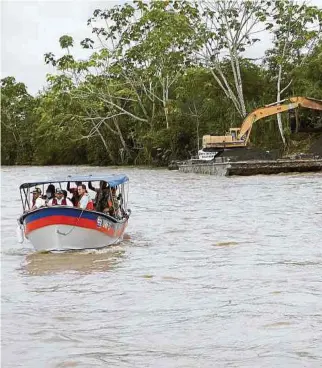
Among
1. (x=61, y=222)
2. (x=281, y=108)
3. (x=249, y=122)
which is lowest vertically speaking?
(x=61, y=222)

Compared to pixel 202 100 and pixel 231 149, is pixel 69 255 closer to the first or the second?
pixel 231 149

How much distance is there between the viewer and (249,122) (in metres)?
43.0

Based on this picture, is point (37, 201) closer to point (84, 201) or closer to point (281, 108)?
point (84, 201)

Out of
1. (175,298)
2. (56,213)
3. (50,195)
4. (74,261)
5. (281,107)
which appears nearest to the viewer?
(175,298)

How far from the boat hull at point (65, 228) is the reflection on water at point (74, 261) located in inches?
7.6

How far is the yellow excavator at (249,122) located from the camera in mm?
42894

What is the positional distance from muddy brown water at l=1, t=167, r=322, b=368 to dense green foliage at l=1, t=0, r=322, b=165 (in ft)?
99.9

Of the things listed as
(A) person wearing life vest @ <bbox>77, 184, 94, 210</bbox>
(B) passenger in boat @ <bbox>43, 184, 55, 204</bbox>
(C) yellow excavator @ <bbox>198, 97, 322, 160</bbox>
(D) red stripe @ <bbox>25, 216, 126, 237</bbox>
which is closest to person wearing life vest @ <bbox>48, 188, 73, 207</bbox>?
Answer: (B) passenger in boat @ <bbox>43, 184, 55, 204</bbox>

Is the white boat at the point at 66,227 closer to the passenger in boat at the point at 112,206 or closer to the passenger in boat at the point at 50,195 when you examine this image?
the passenger in boat at the point at 112,206

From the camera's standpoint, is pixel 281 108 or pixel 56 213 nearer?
pixel 56 213

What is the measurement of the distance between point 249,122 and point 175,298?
32.8 meters

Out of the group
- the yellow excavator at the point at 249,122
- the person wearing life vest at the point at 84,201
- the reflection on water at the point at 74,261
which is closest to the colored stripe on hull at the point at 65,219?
the person wearing life vest at the point at 84,201

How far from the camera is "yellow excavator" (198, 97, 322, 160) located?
4289 cm

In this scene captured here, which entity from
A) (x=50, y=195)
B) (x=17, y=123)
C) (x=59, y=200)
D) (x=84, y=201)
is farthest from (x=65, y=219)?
(x=17, y=123)
